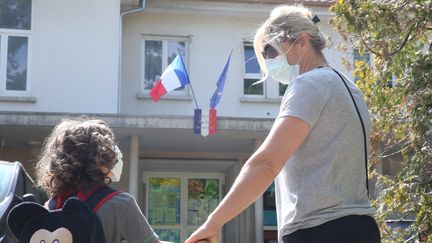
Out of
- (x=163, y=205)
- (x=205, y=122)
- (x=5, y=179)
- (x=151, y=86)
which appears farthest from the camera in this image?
(x=163, y=205)

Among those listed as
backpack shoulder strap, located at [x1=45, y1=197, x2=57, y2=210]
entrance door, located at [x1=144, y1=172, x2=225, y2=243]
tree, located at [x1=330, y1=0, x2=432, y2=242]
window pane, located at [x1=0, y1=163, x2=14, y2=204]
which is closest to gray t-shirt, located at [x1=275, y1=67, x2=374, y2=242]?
backpack shoulder strap, located at [x1=45, y1=197, x2=57, y2=210]

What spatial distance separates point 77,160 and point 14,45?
40.4ft

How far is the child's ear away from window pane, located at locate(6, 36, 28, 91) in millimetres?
12086

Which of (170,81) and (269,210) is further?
(269,210)

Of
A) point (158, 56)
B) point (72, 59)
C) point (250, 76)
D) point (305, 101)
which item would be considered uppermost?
point (158, 56)

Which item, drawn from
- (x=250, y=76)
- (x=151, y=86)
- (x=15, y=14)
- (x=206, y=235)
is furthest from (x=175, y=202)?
(x=206, y=235)

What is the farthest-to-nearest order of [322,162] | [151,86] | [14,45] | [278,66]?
[151,86] < [14,45] < [278,66] < [322,162]

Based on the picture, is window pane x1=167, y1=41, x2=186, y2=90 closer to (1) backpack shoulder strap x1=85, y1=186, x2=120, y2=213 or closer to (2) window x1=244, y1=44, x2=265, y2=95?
(2) window x1=244, y1=44, x2=265, y2=95

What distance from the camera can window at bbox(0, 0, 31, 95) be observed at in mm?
14547

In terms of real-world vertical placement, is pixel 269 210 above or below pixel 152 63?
below

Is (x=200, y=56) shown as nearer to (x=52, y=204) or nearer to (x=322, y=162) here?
(x=52, y=204)

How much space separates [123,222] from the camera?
9.84 ft

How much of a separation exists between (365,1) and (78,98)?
8788 mm

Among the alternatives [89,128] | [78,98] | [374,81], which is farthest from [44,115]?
[89,128]
